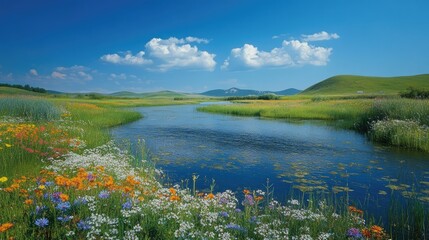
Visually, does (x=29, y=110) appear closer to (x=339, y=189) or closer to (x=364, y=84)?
(x=339, y=189)

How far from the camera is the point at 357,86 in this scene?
14100 cm

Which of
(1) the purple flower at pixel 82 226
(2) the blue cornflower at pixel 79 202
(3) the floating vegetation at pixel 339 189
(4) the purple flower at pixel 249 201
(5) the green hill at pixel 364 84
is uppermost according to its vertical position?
(5) the green hill at pixel 364 84

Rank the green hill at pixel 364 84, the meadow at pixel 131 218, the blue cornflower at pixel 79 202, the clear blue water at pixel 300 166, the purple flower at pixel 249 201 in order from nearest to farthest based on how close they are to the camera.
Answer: the meadow at pixel 131 218 → the blue cornflower at pixel 79 202 → the purple flower at pixel 249 201 → the clear blue water at pixel 300 166 → the green hill at pixel 364 84

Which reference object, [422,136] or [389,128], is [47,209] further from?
[389,128]

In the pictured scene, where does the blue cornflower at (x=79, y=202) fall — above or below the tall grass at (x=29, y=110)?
below

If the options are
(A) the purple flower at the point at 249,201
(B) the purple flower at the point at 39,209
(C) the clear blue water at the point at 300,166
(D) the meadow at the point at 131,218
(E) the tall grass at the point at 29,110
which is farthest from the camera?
(E) the tall grass at the point at 29,110

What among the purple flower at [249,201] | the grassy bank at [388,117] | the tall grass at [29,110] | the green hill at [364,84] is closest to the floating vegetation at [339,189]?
the purple flower at [249,201]

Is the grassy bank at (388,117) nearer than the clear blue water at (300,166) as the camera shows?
No

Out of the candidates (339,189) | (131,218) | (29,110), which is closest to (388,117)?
(339,189)

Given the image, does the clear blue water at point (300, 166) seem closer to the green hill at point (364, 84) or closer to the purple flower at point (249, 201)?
the purple flower at point (249, 201)

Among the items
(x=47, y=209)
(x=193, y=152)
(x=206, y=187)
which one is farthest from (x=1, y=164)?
(x=193, y=152)

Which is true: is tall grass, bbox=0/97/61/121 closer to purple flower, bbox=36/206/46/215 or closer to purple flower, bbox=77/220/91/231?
purple flower, bbox=36/206/46/215

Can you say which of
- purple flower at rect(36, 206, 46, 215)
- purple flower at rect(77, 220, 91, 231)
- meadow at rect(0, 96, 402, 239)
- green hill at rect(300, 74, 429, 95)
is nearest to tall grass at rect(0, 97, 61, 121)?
meadow at rect(0, 96, 402, 239)

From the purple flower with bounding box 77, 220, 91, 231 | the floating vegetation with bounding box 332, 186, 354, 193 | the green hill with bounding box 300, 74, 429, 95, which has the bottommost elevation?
the floating vegetation with bounding box 332, 186, 354, 193
